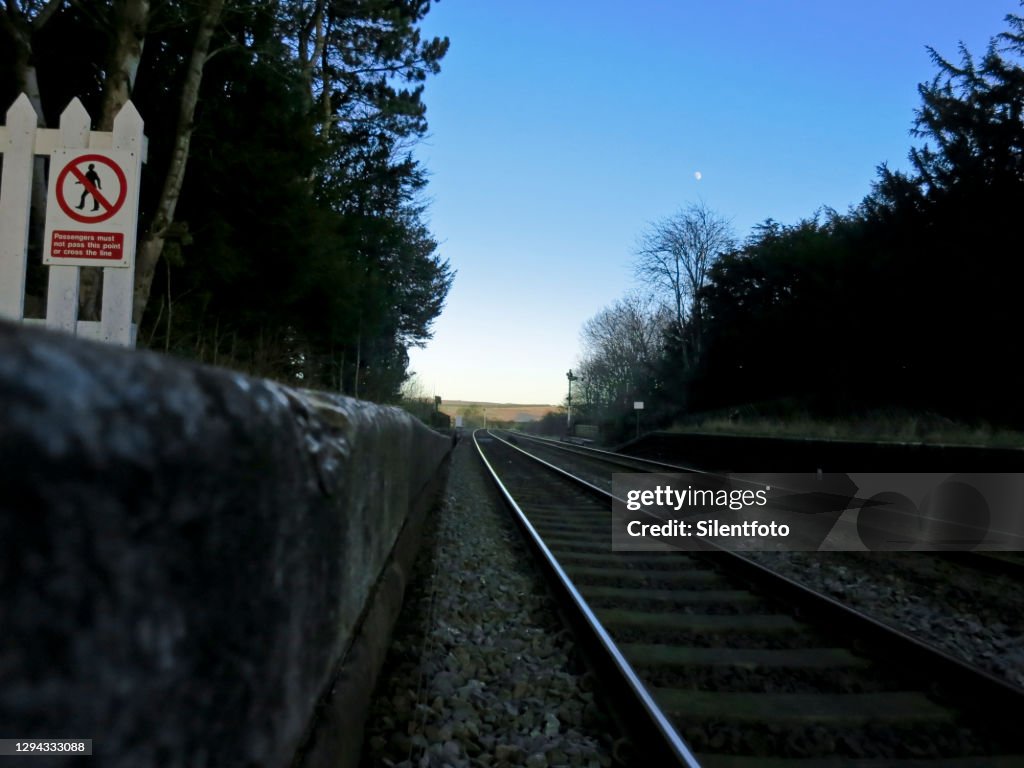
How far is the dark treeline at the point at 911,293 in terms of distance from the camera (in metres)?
18.7

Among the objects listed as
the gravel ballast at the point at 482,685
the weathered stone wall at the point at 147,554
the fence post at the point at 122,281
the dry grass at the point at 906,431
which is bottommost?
the gravel ballast at the point at 482,685

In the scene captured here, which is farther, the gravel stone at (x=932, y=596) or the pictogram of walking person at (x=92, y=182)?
the pictogram of walking person at (x=92, y=182)

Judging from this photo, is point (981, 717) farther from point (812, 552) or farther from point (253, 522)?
point (812, 552)

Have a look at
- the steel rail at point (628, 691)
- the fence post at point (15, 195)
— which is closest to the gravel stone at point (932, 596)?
the steel rail at point (628, 691)

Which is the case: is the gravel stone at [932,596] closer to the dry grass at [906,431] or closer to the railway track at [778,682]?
the railway track at [778,682]

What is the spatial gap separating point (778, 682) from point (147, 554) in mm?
3627

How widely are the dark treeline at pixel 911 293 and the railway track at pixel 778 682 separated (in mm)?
16052

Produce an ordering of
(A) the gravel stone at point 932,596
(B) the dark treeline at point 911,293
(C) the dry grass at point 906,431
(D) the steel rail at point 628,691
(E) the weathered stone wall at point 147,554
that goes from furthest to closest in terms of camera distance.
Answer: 1. (B) the dark treeline at point 911,293
2. (C) the dry grass at point 906,431
3. (A) the gravel stone at point 932,596
4. (D) the steel rail at point 628,691
5. (E) the weathered stone wall at point 147,554

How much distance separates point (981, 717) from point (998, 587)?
3.31 m

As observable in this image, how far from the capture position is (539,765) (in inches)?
112

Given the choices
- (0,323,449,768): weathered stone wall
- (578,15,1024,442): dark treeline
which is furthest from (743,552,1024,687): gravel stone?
(578,15,1024,442): dark treeline

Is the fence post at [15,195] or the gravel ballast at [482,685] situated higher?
the fence post at [15,195]
